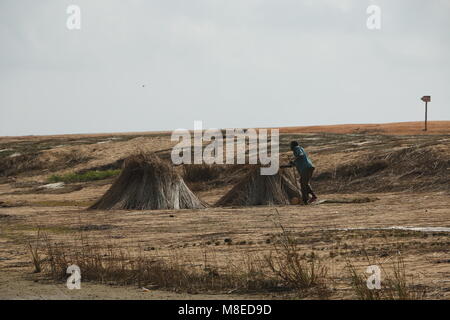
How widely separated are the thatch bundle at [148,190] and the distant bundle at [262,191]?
3.00ft

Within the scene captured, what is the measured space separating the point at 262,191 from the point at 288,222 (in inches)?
225

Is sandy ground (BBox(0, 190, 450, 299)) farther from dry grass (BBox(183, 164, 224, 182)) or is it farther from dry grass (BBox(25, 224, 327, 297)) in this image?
dry grass (BBox(183, 164, 224, 182))

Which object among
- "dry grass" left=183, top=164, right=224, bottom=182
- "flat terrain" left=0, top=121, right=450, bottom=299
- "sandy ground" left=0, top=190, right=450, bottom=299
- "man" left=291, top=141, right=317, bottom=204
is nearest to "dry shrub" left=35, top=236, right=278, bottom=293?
"flat terrain" left=0, top=121, right=450, bottom=299

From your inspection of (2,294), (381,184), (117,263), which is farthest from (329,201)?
(2,294)

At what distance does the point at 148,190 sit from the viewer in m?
24.1

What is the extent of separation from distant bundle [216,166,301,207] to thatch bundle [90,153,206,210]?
36.0 inches

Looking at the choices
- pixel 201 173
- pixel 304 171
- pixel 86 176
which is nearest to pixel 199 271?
pixel 304 171

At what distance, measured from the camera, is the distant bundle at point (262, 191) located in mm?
24156

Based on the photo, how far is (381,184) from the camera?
27719mm

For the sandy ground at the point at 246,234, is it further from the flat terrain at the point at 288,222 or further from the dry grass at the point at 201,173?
the dry grass at the point at 201,173

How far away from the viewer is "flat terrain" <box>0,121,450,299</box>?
11742mm
